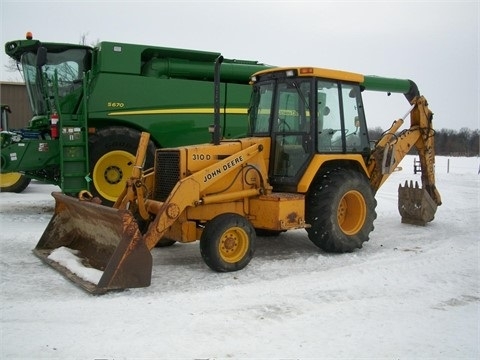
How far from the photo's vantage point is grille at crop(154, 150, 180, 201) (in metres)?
6.20

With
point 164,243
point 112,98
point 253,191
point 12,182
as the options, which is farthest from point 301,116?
point 12,182

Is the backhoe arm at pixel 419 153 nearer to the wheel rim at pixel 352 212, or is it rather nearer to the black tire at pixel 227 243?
the wheel rim at pixel 352 212

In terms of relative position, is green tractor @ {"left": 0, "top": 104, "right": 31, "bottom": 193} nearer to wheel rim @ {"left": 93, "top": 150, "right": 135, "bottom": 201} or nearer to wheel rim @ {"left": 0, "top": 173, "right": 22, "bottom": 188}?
wheel rim @ {"left": 0, "top": 173, "right": 22, "bottom": 188}

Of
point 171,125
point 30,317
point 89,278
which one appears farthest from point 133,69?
point 30,317

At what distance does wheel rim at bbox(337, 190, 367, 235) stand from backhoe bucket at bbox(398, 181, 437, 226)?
238cm

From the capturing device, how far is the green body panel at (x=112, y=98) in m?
9.16

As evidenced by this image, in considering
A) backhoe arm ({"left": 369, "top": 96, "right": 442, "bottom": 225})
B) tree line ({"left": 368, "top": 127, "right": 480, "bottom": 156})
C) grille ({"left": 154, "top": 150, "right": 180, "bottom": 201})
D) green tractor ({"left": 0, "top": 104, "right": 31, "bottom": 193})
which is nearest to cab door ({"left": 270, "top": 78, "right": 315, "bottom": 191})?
grille ({"left": 154, "top": 150, "right": 180, "bottom": 201})

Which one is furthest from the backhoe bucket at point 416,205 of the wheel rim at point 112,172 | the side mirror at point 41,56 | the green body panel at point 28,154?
the side mirror at point 41,56

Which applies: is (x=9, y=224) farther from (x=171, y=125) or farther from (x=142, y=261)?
(x=142, y=261)

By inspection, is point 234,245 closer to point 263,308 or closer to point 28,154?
point 263,308

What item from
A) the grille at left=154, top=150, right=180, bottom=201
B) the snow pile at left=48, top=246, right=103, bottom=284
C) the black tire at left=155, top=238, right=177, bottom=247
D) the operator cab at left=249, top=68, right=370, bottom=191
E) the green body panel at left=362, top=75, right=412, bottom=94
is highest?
the green body panel at left=362, top=75, right=412, bottom=94

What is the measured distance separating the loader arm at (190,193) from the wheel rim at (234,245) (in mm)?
488

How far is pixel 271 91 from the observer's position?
694 cm

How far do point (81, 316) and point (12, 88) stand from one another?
19.9 metres
